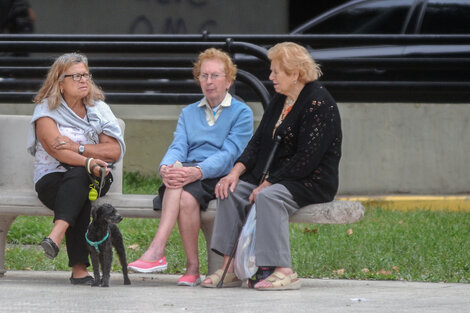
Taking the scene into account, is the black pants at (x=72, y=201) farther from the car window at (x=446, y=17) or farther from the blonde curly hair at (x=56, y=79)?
the car window at (x=446, y=17)

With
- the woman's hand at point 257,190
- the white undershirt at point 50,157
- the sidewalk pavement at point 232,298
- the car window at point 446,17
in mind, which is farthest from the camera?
the car window at point 446,17

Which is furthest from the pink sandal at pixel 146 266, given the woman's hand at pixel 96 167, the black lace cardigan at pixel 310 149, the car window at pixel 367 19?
the car window at pixel 367 19

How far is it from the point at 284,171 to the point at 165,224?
2.39ft

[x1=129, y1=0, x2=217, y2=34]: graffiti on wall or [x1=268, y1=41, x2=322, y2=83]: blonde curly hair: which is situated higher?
[x1=129, y1=0, x2=217, y2=34]: graffiti on wall

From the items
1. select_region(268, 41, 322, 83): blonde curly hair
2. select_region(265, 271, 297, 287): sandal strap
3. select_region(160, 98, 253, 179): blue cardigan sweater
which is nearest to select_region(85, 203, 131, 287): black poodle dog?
select_region(160, 98, 253, 179): blue cardigan sweater

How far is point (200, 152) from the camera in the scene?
6309mm

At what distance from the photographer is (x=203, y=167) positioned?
6.10m

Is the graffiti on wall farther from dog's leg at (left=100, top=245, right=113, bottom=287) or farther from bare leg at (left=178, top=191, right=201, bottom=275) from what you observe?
dog's leg at (left=100, top=245, right=113, bottom=287)

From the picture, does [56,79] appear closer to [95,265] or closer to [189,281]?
[95,265]

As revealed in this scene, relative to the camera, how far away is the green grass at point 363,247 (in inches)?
265

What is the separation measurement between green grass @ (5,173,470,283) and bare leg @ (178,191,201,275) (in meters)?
0.88

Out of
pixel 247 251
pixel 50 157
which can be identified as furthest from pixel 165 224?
pixel 50 157

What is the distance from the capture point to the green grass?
22.1 feet

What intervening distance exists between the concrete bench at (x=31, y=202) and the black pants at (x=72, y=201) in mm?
113
